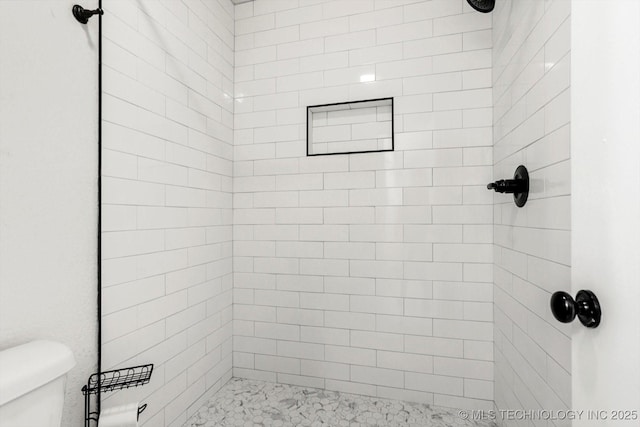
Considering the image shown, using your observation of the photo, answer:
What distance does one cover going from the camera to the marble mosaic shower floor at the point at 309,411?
1698 millimetres

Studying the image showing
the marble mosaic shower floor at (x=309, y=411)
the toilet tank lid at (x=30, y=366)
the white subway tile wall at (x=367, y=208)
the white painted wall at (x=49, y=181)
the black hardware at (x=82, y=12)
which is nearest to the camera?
the toilet tank lid at (x=30, y=366)

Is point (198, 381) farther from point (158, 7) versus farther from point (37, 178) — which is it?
point (158, 7)

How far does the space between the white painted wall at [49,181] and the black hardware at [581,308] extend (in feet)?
4.52

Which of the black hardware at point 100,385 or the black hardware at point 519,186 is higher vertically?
the black hardware at point 519,186

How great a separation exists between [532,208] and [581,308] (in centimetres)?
66

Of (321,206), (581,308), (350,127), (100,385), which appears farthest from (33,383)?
(350,127)

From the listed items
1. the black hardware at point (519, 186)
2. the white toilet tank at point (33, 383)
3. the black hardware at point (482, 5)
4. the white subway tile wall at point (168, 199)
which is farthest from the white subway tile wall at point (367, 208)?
the white toilet tank at point (33, 383)

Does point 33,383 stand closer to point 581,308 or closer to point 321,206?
point 581,308

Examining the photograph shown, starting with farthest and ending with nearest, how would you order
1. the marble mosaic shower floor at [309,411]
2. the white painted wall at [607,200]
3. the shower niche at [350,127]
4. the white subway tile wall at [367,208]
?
the shower niche at [350,127] < the white subway tile wall at [367,208] < the marble mosaic shower floor at [309,411] < the white painted wall at [607,200]

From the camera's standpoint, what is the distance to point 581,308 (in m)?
0.66

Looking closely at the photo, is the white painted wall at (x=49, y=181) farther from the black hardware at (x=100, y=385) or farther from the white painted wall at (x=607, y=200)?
the white painted wall at (x=607, y=200)

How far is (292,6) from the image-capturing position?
2086mm

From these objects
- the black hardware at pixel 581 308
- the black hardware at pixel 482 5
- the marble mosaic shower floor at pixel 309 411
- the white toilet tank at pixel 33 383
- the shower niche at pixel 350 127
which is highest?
the black hardware at pixel 482 5

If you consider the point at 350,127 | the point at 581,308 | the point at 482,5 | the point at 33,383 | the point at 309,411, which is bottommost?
the point at 309,411
